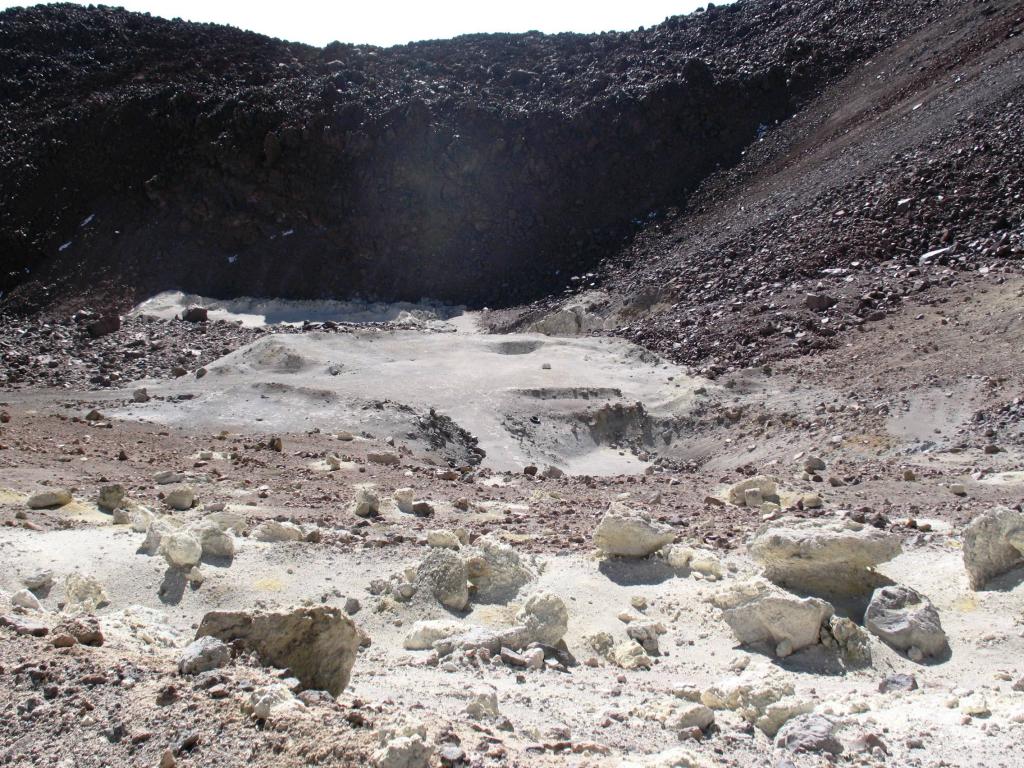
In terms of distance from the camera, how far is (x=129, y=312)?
22109 mm

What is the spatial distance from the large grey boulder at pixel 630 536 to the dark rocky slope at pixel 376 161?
16.8 meters

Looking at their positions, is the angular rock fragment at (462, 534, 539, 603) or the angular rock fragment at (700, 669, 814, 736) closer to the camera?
the angular rock fragment at (700, 669, 814, 736)

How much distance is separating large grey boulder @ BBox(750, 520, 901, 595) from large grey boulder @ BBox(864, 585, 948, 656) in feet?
0.79

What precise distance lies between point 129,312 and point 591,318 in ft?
34.1

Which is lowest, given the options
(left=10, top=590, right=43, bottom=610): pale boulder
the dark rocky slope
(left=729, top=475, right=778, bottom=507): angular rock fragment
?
(left=729, top=475, right=778, bottom=507): angular rock fragment

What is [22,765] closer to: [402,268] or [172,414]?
[172,414]

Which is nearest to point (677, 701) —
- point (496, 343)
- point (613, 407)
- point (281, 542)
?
point (281, 542)

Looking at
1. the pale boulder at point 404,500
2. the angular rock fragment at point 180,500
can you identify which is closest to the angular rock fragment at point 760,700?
the pale boulder at point 404,500

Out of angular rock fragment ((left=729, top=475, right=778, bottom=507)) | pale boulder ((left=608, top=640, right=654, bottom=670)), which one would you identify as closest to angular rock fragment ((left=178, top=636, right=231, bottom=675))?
pale boulder ((left=608, top=640, right=654, bottom=670))

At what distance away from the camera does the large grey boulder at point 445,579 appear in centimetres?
494

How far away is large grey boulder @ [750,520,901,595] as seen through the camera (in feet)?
16.4

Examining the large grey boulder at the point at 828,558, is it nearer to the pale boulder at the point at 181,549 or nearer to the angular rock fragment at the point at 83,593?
the pale boulder at the point at 181,549

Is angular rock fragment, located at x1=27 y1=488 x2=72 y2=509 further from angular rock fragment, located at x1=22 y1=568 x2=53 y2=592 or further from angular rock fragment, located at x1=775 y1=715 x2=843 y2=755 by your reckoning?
angular rock fragment, located at x1=775 y1=715 x2=843 y2=755

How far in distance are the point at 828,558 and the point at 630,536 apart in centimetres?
112
